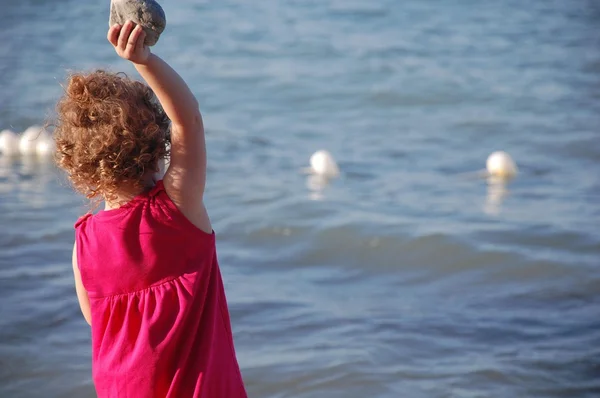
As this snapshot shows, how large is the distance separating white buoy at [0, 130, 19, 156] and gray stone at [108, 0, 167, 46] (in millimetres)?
5961

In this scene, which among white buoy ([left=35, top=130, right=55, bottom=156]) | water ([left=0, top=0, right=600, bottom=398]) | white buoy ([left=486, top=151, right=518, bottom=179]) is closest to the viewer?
water ([left=0, top=0, right=600, bottom=398])

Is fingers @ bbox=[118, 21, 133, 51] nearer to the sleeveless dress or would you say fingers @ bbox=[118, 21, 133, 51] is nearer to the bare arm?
the sleeveless dress

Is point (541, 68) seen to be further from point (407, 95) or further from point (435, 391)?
point (435, 391)

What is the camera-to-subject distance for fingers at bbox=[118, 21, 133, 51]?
5.98 feet

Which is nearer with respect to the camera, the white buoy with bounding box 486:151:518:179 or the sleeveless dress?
the sleeveless dress

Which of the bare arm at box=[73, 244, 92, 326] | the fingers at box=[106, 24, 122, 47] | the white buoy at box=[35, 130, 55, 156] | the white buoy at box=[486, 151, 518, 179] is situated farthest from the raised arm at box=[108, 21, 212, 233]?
the white buoy at box=[35, 130, 55, 156]

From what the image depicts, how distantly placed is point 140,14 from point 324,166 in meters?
5.23

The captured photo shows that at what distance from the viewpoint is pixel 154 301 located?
211 cm

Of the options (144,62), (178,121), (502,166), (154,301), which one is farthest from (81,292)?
(502,166)

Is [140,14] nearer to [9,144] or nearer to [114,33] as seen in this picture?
[114,33]

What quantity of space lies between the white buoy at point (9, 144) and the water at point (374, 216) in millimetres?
193

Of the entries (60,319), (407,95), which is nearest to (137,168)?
(60,319)

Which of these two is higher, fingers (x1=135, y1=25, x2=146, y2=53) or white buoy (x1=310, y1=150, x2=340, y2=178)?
Answer: fingers (x1=135, y1=25, x2=146, y2=53)

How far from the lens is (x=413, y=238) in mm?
A: 5555
